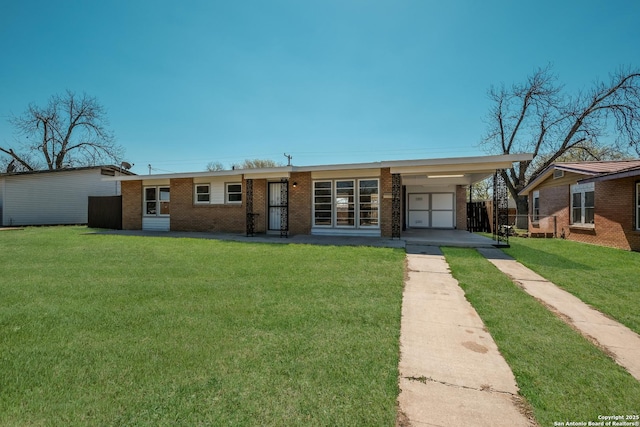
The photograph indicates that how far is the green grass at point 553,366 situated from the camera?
1.95 metres

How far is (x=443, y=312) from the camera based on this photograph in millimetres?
3826

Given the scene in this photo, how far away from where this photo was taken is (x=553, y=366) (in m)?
2.45

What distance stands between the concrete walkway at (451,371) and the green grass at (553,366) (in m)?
0.12

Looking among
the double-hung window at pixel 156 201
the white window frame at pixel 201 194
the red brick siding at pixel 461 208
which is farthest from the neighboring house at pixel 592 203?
the double-hung window at pixel 156 201

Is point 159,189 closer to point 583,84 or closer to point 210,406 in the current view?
point 210,406

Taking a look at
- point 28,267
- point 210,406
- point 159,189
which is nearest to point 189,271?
point 28,267

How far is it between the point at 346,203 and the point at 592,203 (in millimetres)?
9606

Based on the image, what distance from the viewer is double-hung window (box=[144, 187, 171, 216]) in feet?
48.2

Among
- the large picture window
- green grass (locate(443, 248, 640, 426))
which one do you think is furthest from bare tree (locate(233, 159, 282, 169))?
green grass (locate(443, 248, 640, 426))

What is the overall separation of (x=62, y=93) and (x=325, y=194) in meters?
33.1

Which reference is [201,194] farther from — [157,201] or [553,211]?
[553,211]

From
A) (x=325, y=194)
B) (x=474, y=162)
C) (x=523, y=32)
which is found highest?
(x=523, y=32)

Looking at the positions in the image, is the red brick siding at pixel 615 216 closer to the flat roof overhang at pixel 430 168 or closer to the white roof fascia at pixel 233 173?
the flat roof overhang at pixel 430 168

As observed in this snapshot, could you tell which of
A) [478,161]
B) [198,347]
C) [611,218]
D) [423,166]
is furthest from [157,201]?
[611,218]
